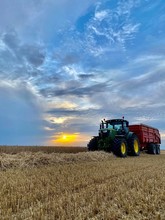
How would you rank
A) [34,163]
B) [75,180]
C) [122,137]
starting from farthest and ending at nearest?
[122,137] → [34,163] → [75,180]

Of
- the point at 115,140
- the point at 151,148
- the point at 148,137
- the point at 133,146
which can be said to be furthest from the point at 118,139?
the point at 151,148

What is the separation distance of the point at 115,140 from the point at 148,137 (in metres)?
6.54

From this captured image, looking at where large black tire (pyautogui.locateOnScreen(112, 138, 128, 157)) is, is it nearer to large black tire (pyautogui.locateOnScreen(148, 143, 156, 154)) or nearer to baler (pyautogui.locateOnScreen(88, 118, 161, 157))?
baler (pyautogui.locateOnScreen(88, 118, 161, 157))

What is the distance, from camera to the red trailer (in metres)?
21.1

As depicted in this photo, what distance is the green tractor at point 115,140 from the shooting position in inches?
Result: 667

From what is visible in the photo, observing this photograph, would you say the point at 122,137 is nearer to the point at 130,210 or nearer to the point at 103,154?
the point at 103,154

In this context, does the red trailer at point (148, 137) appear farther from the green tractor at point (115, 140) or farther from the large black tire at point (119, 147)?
the large black tire at point (119, 147)

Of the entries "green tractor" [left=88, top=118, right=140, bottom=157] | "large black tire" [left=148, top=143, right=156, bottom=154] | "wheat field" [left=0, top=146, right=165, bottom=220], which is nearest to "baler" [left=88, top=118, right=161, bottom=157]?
"green tractor" [left=88, top=118, right=140, bottom=157]

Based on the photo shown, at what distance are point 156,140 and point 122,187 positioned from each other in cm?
1918

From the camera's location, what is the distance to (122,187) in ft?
22.9

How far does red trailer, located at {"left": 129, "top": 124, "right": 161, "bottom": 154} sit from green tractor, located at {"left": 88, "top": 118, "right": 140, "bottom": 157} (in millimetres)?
2063

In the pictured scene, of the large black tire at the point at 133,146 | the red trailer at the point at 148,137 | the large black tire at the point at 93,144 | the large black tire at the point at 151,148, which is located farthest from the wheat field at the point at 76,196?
the large black tire at the point at 151,148

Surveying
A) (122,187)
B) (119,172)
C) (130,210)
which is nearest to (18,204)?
(130,210)

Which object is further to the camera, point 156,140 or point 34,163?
point 156,140
